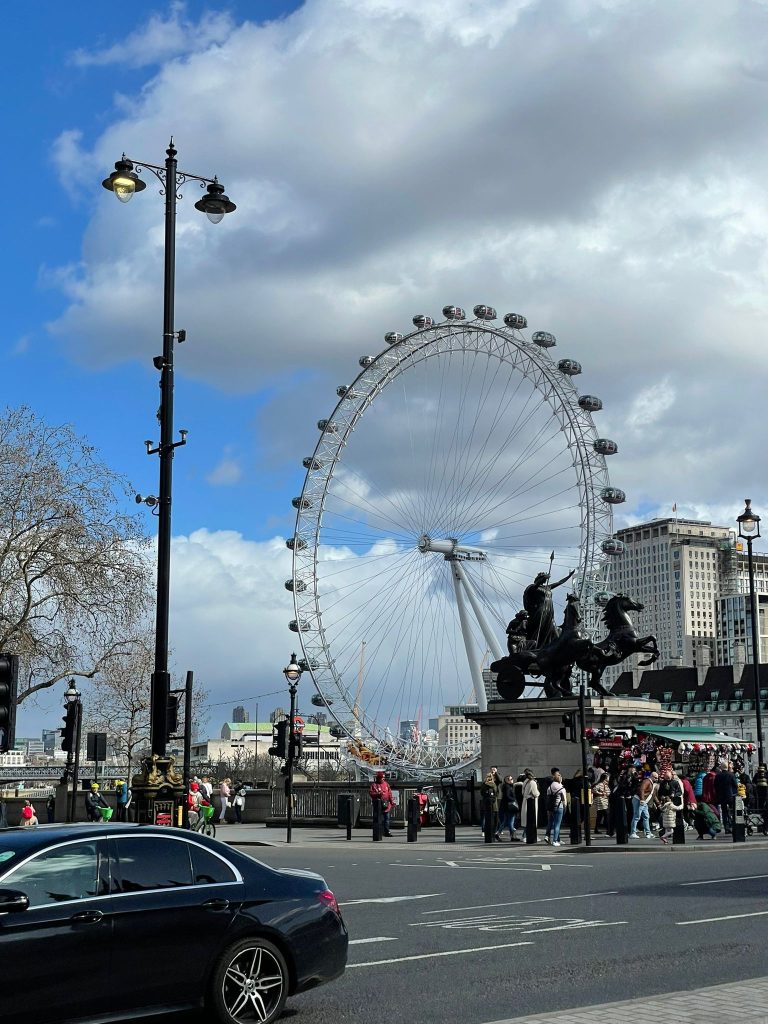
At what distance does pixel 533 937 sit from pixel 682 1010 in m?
4.73

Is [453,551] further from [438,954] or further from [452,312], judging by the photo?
[438,954]

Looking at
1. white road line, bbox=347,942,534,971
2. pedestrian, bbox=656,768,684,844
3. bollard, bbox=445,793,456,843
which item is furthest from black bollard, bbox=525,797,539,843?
white road line, bbox=347,942,534,971

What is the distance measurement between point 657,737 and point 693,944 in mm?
28127

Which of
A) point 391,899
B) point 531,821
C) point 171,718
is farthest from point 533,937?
point 531,821

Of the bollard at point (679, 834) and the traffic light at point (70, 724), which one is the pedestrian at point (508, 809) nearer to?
the bollard at point (679, 834)

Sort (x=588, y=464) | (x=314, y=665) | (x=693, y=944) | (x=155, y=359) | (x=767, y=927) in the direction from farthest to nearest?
(x=314, y=665), (x=588, y=464), (x=155, y=359), (x=767, y=927), (x=693, y=944)

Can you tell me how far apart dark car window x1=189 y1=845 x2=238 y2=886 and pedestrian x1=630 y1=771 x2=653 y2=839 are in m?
24.2

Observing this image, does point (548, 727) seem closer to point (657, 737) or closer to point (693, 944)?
point (657, 737)

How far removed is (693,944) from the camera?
41.7 feet

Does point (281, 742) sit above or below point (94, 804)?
above

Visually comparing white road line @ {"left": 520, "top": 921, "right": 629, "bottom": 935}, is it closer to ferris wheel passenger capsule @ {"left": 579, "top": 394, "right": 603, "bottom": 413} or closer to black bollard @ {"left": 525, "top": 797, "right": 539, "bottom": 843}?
black bollard @ {"left": 525, "top": 797, "right": 539, "bottom": 843}

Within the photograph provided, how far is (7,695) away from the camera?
15625mm

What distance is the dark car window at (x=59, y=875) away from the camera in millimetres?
8500

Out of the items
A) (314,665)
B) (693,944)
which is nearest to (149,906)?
(693,944)
